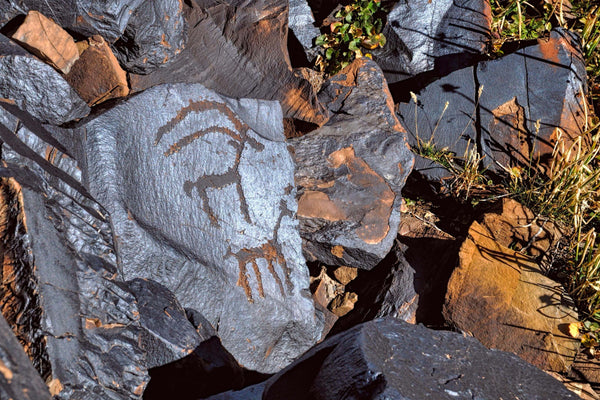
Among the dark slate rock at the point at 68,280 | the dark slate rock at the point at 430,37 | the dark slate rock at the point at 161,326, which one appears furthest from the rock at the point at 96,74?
the dark slate rock at the point at 430,37

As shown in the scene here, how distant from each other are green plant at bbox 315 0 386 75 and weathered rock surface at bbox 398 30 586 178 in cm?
57

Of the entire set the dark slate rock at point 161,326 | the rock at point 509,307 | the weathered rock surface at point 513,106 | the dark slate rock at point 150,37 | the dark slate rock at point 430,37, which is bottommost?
the rock at point 509,307

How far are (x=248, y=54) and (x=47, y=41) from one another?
1.03 metres

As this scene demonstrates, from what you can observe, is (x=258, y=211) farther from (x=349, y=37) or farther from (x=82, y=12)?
(x=349, y=37)

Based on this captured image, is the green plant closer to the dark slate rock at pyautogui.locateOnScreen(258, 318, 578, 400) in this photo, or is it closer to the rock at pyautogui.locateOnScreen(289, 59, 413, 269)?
the rock at pyautogui.locateOnScreen(289, 59, 413, 269)

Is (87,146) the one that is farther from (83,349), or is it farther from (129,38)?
(83,349)

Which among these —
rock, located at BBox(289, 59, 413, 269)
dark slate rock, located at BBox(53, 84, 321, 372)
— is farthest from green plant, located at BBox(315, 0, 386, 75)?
dark slate rock, located at BBox(53, 84, 321, 372)

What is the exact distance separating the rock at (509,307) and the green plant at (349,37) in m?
1.45

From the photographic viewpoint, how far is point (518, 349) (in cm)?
274

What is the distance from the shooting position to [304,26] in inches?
142

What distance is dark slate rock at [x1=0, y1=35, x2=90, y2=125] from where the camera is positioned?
2.14 meters

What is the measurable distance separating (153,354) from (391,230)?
4.64 feet

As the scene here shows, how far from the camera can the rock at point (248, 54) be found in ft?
9.61

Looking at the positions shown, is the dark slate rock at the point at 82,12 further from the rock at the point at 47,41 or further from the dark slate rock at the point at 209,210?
the dark slate rock at the point at 209,210
